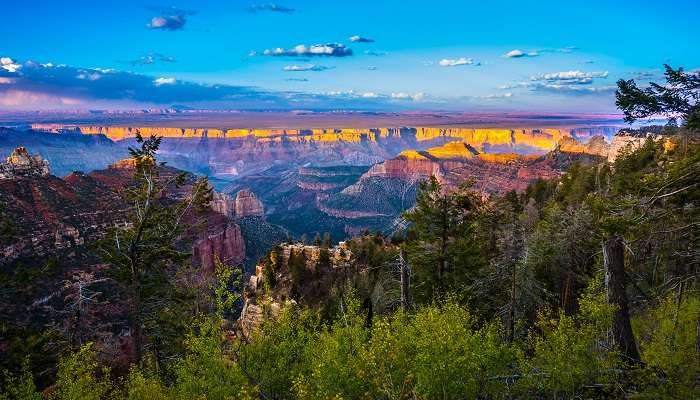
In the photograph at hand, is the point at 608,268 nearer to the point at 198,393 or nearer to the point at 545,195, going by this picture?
the point at 198,393

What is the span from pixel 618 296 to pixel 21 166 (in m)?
115

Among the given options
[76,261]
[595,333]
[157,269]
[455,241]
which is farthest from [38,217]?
[595,333]

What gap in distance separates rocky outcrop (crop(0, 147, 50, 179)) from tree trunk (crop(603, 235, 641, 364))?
109 meters

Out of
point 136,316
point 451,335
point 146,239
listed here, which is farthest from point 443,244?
point 136,316

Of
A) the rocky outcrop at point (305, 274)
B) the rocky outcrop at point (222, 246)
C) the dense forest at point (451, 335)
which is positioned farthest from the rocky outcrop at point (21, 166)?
the dense forest at point (451, 335)

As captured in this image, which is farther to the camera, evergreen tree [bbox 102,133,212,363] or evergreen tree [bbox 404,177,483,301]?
evergreen tree [bbox 404,177,483,301]

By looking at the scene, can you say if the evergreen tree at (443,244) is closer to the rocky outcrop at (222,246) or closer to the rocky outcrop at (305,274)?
the rocky outcrop at (305,274)

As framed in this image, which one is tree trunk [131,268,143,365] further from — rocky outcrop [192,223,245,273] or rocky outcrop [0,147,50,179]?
rocky outcrop [192,223,245,273]

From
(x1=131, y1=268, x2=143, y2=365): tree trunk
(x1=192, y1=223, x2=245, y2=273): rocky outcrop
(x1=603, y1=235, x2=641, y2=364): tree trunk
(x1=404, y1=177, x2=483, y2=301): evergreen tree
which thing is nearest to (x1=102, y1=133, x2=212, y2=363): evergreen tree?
(x1=131, y1=268, x2=143, y2=365): tree trunk

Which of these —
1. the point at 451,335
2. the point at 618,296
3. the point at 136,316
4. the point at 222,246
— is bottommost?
the point at 222,246

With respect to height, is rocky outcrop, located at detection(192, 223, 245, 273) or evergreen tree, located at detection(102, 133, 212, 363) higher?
evergreen tree, located at detection(102, 133, 212, 363)

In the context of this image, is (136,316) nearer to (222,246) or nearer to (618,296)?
(618,296)

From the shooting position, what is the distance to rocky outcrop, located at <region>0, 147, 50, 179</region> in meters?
94.7

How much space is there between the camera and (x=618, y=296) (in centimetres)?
1630
